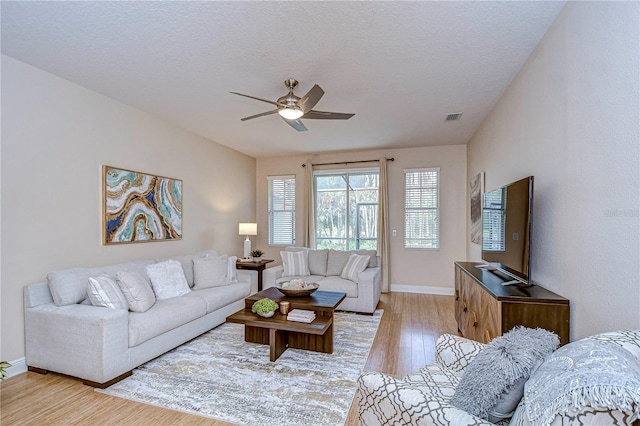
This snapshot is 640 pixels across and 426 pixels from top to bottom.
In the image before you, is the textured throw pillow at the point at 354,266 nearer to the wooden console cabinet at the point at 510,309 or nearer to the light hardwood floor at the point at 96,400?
the light hardwood floor at the point at 96,400

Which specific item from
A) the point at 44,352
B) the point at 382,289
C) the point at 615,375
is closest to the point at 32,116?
the point at 44,352

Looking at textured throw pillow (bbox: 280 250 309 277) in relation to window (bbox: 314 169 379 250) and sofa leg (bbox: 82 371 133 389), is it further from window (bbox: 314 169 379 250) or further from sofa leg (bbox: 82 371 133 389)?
sofa leg (bbox: 82 371 133 389)

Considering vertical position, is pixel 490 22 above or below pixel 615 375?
above

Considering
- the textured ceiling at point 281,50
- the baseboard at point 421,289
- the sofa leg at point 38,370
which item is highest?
the textured ceiling at point 281,50

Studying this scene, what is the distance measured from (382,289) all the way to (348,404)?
363 centimetres

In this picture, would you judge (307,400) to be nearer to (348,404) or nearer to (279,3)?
(348,404)

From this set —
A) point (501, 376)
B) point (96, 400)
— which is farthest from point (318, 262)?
point (501, 376)

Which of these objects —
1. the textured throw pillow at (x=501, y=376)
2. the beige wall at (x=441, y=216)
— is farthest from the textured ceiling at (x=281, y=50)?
the textured throw pillow at (x=501, y=376)

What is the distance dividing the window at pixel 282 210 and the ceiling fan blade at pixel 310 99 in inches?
145

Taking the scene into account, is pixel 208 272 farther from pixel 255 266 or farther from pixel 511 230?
pixel 511 230

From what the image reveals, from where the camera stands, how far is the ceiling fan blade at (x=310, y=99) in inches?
100

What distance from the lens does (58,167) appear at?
2932mm

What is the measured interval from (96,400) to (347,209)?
473 centimetres

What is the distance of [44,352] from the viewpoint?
2.52 m
